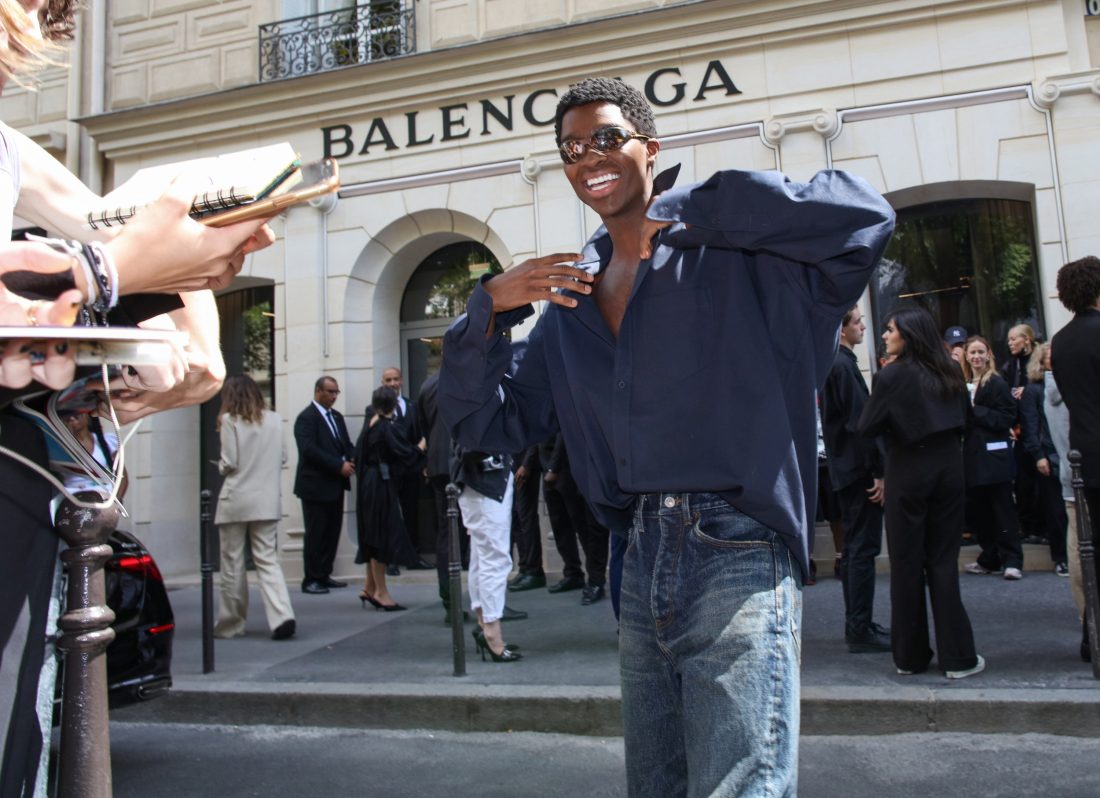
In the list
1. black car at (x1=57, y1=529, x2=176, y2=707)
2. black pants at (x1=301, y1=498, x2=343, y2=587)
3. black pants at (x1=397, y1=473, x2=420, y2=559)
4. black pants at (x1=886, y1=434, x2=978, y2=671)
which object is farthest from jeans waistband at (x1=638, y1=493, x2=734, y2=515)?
black pants at (x1=397, y1=473, x2=420, y2=559)

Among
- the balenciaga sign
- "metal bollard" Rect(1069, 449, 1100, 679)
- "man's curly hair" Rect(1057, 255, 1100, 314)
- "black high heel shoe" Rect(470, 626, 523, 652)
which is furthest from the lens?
the balenciaga sign

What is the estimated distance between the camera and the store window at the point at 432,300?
1166 cm

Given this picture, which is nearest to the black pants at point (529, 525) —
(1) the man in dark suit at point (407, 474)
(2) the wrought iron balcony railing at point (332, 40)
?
(1) the man in dark suit at point (407, 474)

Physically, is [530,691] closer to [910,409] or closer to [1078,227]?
[910,409]

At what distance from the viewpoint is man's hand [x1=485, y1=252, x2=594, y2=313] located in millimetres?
2104

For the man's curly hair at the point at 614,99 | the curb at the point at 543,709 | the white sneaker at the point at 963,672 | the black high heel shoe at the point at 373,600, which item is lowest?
the curb at the point at 543,709

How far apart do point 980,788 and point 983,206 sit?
748 centimetres

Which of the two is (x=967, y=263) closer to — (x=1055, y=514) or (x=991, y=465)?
(x=991, y=465)

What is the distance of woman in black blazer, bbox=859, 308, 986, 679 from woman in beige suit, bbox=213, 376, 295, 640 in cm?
449

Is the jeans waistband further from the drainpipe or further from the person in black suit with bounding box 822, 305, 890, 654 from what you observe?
the drainpipe

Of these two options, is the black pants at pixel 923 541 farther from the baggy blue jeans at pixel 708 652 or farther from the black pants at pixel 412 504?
the black pants at pixel 412 504

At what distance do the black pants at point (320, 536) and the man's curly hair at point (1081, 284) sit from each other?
23.3ft

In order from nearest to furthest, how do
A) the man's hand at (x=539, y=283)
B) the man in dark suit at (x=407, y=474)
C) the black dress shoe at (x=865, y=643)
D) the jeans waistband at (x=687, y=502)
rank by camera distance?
the jeans waistband at (x=687, y=502), the man's hand at (x=539, y=283), the black dress shoe at (x=865, y=643), the man in dark suit at (x=407, y=474)

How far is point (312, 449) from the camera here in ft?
31.3
